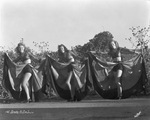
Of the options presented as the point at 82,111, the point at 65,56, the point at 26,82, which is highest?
the point at 65,56

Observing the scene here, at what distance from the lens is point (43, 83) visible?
6.32 m

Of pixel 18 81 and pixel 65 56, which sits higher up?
pixel 65 56

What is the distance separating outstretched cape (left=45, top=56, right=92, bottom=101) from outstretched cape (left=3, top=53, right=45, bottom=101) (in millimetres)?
205

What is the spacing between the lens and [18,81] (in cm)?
633

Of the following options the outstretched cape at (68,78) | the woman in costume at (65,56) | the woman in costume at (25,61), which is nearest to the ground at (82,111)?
the outstretched cape at (68,78)

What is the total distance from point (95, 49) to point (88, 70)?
23.2 inches

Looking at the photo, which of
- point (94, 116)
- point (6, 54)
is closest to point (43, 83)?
point (6, 54)

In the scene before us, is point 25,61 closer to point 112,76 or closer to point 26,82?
point 26,82

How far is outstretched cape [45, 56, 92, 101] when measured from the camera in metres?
6.12

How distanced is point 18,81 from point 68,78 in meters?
1.05

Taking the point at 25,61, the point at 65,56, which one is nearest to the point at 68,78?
the point at 65,56

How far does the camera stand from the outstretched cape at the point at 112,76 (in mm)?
6188

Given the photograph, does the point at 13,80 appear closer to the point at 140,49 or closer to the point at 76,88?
the point at 76,88

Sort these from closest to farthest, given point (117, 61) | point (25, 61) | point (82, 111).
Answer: point (82, 111)
point (117, 61)
point (25, 61)
